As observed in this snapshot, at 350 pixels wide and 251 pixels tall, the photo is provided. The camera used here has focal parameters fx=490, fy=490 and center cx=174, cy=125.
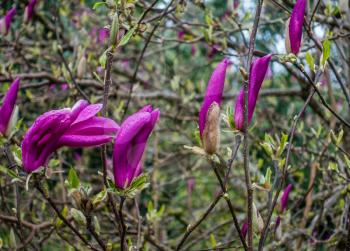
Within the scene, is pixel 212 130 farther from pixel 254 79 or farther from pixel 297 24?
pixel 297 24

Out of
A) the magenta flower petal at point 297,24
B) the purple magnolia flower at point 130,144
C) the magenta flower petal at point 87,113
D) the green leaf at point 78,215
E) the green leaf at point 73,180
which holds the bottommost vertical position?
the green leaf at point 78,215

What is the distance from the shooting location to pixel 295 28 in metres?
0.98

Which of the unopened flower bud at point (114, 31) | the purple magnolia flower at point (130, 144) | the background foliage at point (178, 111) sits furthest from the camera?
the background foliage at point (178, 111)

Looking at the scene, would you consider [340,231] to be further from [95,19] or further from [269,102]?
[95,19]

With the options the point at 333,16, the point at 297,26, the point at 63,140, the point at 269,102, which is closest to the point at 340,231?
the point at 333,16

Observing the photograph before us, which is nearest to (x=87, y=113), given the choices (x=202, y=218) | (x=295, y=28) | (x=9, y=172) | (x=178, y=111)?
(x=9, y=172)

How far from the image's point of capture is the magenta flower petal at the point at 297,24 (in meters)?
0.98

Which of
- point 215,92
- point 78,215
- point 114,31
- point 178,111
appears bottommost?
point 78,215

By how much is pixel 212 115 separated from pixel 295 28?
0.30 meters

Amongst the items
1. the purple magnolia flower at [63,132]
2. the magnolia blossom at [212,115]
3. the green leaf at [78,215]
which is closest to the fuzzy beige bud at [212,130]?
the magnolia blossom at [212,115]

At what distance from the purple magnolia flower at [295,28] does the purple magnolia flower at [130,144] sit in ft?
1.13

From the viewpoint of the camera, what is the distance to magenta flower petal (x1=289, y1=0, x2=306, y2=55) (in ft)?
3.21

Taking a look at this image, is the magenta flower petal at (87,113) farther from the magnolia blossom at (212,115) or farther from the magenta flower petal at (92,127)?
the magnolia blossom at (212,115)

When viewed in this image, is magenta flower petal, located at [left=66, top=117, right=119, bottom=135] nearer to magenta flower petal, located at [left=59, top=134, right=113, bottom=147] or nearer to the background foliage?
magenta flower petal, located at [left=59, top=134, right=113, bottom=147]
